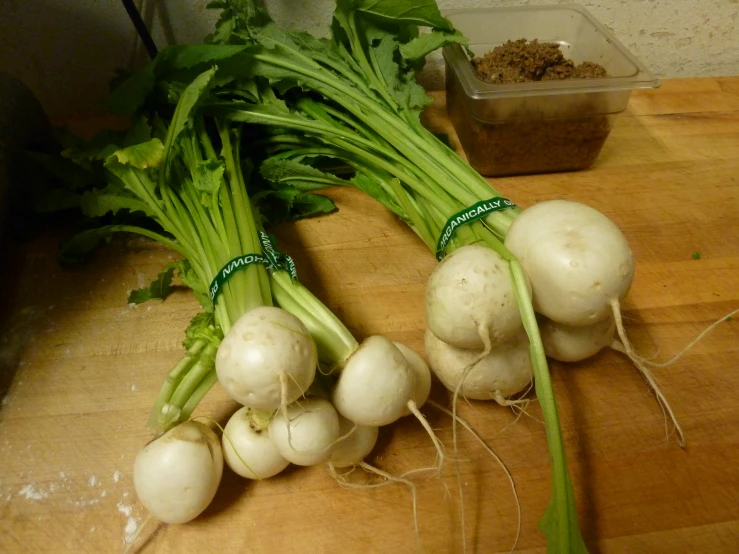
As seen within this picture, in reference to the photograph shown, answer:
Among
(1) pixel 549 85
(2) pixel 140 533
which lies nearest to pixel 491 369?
(2) pixel 140 533

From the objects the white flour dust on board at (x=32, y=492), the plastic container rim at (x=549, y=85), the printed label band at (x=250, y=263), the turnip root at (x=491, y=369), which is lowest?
the white flour dust on board at (x=32, y=492)

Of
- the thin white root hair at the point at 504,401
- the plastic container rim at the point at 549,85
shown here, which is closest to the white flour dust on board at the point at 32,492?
the thin white root hair at the point at 504,401

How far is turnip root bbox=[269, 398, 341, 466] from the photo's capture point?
2.19 feet

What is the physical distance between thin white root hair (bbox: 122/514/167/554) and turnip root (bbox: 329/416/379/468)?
0.25 meters

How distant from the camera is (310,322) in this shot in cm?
75

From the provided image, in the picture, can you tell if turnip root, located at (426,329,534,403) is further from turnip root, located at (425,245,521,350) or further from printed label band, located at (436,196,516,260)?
printed label band, located at (436,196,516,260)

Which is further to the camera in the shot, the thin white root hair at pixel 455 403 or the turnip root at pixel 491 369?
the turnip root at pixel 491 369

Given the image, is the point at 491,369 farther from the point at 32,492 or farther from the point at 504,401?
the point at 32,492

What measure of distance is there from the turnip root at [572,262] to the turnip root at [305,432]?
33 centimetres

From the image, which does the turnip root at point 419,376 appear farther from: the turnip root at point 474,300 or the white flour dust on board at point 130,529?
the white flour dust on board at point 130,529

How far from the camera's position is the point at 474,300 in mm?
671

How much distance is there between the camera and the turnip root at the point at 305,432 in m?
0.67

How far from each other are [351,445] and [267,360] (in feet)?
0.64

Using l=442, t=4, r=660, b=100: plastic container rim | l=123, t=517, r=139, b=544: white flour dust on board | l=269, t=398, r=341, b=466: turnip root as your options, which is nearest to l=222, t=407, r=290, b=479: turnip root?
l=269, t=398, r=341, b=466: turnip root
